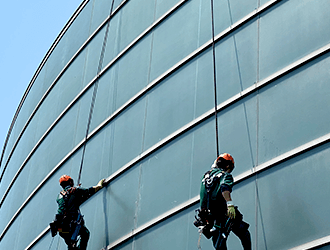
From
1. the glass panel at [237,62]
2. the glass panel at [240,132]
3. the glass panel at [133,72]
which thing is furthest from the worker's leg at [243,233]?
the glass panel at [133,72]

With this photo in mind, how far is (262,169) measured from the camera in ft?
38.9

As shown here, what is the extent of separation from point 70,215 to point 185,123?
325 centimetres

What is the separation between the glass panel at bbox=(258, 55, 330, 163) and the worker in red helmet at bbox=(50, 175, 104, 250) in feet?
15.0

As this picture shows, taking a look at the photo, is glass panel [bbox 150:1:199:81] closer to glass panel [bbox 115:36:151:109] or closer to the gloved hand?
glass panel [bbox 115:36:151:109]

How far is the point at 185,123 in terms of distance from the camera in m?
14.1

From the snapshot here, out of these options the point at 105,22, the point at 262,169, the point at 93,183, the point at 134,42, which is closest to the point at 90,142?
the point at 93,183

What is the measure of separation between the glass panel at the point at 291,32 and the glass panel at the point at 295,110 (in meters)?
0.41

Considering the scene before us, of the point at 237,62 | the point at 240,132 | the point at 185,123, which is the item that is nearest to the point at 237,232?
the point at 240,132

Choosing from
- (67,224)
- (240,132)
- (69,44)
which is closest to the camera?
(240,132)

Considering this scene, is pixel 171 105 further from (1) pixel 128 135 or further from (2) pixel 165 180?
(2) pixel 165 180

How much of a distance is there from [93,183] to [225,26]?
16.8 feet

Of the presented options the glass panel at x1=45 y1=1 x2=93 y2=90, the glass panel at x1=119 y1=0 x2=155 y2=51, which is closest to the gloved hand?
the glass panel at x1=119 y1=0 x2=155 y2=51

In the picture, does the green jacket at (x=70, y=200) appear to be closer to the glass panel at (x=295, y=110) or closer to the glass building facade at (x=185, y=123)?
the glass building facade at (x=185, y=123)

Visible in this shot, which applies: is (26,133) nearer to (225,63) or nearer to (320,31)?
(225,63)
